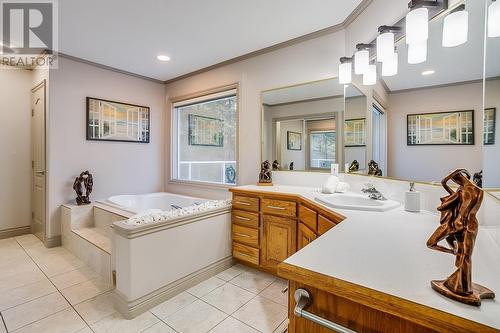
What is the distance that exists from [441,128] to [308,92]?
152cm

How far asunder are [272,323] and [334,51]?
8.28ft

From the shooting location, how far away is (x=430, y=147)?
1.39 meters

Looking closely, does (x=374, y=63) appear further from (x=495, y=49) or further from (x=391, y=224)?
(x=391, y=224)

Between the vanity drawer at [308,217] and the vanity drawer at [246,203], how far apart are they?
0.51m

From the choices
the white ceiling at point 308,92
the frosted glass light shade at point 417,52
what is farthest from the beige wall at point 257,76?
the frosted glass light shade at point 417,52

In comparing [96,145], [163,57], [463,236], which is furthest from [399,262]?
[96,145]

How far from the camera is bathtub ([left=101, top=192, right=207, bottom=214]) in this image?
3.55 metres

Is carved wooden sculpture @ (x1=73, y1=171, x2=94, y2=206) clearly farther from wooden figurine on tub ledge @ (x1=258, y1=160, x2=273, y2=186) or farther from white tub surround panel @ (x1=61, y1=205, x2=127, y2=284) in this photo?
wooden figurine on tub ledge @ (x1=258, y1=160, x2=273, y2=186)

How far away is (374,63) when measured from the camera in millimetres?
1904

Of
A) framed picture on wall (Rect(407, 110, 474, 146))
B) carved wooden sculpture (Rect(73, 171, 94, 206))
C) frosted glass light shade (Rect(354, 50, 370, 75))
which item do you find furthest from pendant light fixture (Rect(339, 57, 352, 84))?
carved wooden sculpture (Rect(73, 171, 94, 206))

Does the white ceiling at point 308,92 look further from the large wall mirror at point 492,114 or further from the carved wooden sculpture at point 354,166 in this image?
the large wall mirror at point 492,114

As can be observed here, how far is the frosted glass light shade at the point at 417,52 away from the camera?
142 cm

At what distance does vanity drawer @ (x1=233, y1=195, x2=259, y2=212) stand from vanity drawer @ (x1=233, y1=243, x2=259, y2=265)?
0.41 meters

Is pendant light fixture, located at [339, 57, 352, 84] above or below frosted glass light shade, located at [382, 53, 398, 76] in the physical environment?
above
